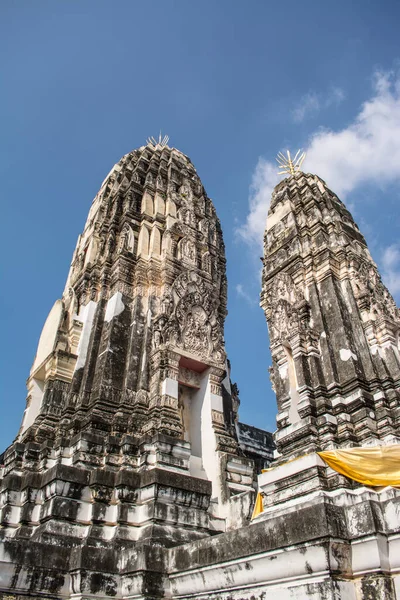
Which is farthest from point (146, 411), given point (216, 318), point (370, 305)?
point (370, 305)

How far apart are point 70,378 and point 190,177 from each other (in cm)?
1156

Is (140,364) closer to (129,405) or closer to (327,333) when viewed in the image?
(129,405)

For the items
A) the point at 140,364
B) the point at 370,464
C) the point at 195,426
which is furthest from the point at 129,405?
the point at 370,464

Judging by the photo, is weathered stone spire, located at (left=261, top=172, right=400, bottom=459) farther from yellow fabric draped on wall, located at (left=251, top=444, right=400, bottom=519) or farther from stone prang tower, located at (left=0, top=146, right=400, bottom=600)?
yellow fabric draped on wall, located at (left=251, top=444, right=400, bottom=519)

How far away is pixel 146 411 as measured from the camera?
12.8 metres

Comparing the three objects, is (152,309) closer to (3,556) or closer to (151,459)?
(151,459)

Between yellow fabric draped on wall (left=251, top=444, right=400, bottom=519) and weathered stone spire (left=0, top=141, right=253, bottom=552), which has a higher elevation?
weathered stone spire (left=0, top=141, right=253, bottom=552)

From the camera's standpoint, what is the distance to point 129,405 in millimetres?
12773

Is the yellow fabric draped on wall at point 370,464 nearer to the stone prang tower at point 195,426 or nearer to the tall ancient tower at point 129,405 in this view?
the stone prang tower at point 195,426

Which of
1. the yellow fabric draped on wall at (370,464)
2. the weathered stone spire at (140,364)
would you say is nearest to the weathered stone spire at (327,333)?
the yellow fabric draped on wall at (370,464)

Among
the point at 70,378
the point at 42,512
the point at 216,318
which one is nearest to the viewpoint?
the point at 42,512

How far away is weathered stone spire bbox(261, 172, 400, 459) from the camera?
10.3 metres

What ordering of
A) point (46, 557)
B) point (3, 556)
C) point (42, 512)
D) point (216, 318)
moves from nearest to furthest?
point (3, 556) < point (46, 557) < point (42, 512) < point (216, 318)

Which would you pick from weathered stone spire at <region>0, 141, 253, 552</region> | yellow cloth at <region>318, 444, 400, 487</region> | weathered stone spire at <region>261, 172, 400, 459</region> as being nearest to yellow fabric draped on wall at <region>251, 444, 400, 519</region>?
yellow cloth at <region>318, 444, 400, 487</region>
